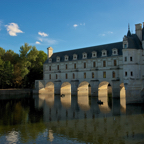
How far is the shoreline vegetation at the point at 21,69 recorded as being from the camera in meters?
64.9

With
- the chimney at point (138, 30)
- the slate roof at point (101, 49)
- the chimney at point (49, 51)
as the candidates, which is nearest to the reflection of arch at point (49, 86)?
the slate roof at point (101, 49)

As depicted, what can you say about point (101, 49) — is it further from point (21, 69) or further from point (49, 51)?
point (21, 69)

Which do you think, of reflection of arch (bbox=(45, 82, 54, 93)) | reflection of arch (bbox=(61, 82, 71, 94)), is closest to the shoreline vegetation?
reflection of arch (bbox=(45, 82, 54, 93))

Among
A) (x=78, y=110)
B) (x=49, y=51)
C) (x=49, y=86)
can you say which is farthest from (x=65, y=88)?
(x=78, y=110)

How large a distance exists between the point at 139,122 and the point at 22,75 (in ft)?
171

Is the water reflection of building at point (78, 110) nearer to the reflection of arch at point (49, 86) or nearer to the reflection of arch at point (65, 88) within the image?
the reflection of arch at point (65, 88)

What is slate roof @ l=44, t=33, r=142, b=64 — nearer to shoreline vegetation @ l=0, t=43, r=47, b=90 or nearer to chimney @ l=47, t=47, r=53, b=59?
chimney @ l=47, t=47, r=53, b=59

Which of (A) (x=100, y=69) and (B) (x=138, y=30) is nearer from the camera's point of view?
(B) (x=138, y=30)

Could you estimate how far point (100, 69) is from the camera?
4906 cm

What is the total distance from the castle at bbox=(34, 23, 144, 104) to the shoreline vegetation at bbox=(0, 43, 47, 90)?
28.4 feet

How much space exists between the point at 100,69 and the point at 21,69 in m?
32.9

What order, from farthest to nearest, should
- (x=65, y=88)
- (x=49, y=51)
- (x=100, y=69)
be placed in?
1. (x=49, y=51)
2. (x=65, y=88)
3. (x=100, y=69)

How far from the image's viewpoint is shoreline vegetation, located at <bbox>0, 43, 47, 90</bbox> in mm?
64875

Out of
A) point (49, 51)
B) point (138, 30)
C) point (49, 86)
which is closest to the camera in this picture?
point (138, 30)
